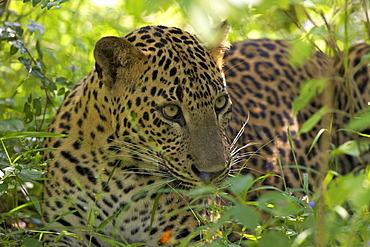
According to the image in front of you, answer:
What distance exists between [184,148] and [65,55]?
3093 mm

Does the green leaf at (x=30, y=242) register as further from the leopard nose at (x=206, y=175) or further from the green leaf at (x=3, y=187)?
the leopard nose at (x=206, y=175)

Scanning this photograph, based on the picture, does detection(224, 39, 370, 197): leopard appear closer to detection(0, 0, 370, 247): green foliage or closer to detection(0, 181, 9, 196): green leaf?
detection(0, 0, 370, 247): green foliage

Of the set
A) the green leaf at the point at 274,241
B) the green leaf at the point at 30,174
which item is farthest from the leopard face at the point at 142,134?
the green leaf at the point at 274,241

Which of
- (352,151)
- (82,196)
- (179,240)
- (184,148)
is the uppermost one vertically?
(352,151)

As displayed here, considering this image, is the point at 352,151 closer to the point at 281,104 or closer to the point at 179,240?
the point at 179,240

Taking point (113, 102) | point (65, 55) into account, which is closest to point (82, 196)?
point (113, 102)

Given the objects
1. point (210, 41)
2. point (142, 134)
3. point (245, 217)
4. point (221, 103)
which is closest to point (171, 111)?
point (142, 134)

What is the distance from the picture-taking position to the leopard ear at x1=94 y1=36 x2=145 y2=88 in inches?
133

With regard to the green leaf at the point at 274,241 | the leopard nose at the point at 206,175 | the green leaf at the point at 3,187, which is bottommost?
the leopard nose at the point at 206,175

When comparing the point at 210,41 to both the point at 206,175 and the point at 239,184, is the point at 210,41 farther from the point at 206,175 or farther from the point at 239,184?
the point at 206,175

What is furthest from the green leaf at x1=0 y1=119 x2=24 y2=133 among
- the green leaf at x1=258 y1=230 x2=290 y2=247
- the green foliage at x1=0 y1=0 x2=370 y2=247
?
the green leaf at x1=258 y1=230 x2=290 y2=247

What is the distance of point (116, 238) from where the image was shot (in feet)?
12.6

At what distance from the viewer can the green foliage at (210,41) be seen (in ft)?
6.23

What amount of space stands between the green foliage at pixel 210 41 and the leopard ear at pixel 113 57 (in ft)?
1.37
